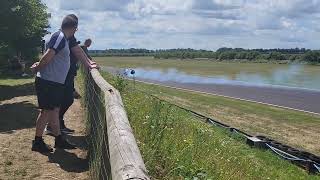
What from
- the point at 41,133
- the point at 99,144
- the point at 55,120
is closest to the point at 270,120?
the point at 55,120

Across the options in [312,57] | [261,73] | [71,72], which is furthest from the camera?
[312,57]

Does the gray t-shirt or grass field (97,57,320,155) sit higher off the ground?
the gray t-shirt

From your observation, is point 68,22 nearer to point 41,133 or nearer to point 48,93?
point 48,93

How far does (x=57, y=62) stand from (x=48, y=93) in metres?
0.44

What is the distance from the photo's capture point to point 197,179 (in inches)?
206

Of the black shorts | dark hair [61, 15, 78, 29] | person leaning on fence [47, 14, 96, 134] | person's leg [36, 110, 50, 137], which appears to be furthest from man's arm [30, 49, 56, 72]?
person leaning on fence [47, 14, 96, 134]

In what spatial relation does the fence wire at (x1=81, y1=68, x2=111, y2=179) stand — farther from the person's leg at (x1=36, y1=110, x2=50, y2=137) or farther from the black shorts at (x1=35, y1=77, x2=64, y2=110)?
the person's leg at (x1=36, y1=110, x2=50, y2=137)

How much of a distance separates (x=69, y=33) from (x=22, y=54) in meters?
33.0

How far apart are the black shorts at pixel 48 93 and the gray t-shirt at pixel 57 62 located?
2.5 inches

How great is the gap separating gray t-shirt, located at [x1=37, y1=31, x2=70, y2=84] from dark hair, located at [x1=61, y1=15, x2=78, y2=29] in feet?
0.55

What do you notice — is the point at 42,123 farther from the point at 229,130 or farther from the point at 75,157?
the point at 229,130

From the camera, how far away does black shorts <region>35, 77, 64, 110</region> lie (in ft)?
24.3

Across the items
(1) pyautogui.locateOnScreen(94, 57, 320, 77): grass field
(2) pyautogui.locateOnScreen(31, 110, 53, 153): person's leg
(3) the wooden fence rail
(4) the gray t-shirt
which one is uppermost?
(4) the gray t-shirt

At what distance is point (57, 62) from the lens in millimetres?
7453
